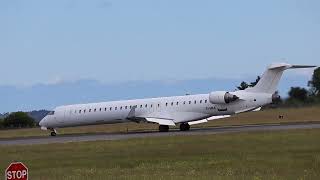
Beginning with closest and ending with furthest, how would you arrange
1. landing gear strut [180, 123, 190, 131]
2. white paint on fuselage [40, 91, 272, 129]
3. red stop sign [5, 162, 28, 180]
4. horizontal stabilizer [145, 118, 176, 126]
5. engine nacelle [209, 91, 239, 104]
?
1. red stop sign [5, 162, 28, 180]
2. engine nacelle [209, 91, 239, 104]
3. white paint on fuselage [40, 91, 272, 129]
4. horizontal stabilizer [145, 118, 176, 126]
5. landing gear strut [180, 123, 190, 131]

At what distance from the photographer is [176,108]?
179 feet

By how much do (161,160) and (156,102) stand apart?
3057cm

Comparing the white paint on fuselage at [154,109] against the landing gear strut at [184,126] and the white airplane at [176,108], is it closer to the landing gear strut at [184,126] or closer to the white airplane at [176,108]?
the white airplane at [176,108]

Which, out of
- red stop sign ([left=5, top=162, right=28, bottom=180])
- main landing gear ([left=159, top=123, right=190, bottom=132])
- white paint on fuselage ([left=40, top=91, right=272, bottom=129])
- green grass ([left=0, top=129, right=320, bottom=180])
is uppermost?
white paint on fuselage ([left=40, top=91, right=272, bottom=129])

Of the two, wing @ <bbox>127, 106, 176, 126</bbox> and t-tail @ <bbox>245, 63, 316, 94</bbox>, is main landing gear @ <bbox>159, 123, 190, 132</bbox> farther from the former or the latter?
t-tail @ <bbox>245, 63, 316, 94</bbox>

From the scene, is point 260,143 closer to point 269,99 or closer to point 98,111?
point 269,99

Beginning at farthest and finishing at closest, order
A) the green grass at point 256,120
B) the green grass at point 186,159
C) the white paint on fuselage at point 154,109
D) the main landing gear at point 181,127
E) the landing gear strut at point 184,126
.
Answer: the green grass at point 256,120 → the landing gear strut at point 184,126 → the main landing gear at point 181,127 → the white paint on fuselage at point 154,109 → the green grass at point 186,159

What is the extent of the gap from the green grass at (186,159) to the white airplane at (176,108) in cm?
1420

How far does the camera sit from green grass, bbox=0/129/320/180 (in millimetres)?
20109

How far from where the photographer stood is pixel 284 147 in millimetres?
29484

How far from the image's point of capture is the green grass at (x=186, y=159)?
20109mm

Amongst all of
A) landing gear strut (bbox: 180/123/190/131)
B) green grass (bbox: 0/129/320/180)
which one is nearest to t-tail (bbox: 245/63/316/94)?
landing gear strut (bbox: 180/123/190/131)

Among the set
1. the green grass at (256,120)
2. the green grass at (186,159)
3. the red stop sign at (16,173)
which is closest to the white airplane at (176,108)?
the green grass at (256,120)

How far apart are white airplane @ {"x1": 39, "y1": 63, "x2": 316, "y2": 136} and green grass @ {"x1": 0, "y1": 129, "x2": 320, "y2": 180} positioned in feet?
46.6
